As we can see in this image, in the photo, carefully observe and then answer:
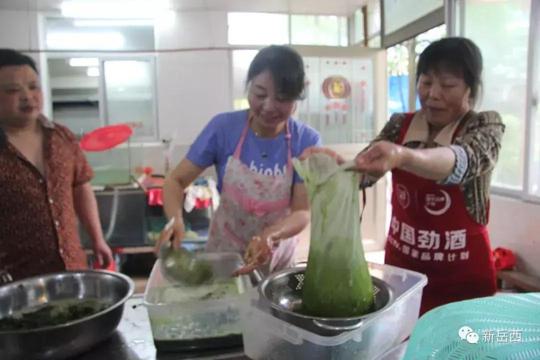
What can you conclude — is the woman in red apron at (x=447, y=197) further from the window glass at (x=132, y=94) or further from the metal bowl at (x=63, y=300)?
the window glass at (x=132, y=94)

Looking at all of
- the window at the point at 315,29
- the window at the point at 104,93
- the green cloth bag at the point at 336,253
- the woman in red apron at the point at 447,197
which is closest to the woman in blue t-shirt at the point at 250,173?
the woman in red apron at the point at 447,197

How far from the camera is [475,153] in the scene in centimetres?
97

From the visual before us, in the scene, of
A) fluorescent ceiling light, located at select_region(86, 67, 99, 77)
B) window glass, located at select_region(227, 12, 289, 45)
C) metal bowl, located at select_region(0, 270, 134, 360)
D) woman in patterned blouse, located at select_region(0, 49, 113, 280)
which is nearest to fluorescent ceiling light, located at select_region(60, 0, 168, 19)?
fluorescent ceiling light, located at select_region(86, 67, 99, 77)

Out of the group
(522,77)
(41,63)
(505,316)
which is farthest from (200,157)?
(41,63)

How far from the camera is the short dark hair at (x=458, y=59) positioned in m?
1.10

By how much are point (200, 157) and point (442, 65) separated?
2.43 ft

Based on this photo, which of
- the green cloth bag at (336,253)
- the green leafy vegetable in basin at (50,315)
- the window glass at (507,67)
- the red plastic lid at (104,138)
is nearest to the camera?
the green cloth bag at (336,253)

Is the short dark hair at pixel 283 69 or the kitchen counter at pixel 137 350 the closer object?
the kitchen counter at pixel 137 350

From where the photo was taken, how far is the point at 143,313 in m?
1.03

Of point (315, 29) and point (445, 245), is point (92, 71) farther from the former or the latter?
point (445, 245)

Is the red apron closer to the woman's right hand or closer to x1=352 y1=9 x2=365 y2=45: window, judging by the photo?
the woman's right hand

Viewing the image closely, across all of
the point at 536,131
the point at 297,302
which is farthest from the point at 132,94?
the point at 297,302

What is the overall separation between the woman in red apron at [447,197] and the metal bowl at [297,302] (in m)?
0.41

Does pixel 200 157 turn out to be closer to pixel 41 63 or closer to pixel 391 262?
pixel 391 262
